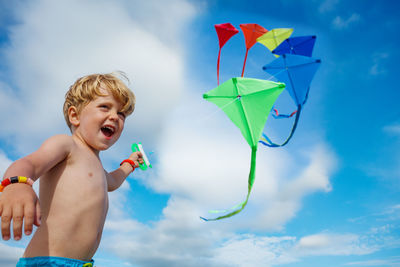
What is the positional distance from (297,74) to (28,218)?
313 centimetres

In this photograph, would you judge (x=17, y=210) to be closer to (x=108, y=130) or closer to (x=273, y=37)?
(x=108, y=130)

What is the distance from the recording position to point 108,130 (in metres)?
3.20

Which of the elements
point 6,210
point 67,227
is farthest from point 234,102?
point 6,210

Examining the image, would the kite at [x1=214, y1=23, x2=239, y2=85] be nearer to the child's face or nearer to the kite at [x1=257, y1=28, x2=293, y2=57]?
the kite at [x1=257, y1=28, x2=293, y2=57]

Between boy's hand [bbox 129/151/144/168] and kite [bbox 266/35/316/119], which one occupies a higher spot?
kite [bbox 266/35/316/119]

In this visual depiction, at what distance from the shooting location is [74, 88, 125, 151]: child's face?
10.1ft

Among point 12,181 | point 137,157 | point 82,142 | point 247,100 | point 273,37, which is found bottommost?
point 12,181

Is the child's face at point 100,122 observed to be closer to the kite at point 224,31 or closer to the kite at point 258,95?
the kite at point 258,95

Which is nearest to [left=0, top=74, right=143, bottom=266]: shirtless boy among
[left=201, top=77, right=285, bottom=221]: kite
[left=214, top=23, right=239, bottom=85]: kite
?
[left=201, top=77, right=285, bottom=221]: kite

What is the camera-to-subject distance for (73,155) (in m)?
2.81

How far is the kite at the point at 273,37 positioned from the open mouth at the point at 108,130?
218 centimetres

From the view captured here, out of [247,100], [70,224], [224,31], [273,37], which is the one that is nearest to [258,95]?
[247,100]

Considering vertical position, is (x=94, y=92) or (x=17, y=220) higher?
(x=94, y=92)

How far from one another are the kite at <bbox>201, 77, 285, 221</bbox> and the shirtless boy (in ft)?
3.66
